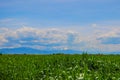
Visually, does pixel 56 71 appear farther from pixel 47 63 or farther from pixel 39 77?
pixel 47 63

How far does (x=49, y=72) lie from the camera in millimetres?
22578

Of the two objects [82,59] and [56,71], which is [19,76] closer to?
[56,71]

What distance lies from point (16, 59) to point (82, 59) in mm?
6144

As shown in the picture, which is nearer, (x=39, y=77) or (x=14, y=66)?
(x=39, y=77)

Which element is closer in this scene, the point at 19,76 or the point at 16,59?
the point at 19,76

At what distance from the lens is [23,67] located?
24.8m

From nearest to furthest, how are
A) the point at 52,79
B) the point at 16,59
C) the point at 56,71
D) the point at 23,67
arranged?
the point at 52,79
the point at 56,71
the point at 23,67
the point at 16,59

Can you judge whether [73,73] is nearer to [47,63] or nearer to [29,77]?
[29,77]

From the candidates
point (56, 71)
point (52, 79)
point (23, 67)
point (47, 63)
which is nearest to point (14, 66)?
point (23, 67)

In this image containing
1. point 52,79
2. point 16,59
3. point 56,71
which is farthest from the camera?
point 16,59

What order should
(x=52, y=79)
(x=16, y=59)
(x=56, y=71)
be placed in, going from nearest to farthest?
(x=52, y=79) < (x=56, y=71) < (x=16, y=59)

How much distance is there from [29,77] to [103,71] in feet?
16.5

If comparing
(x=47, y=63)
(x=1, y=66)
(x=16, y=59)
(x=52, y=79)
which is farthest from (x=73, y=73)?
(x=16, y=59)

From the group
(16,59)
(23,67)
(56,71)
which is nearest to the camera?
(56,71)
